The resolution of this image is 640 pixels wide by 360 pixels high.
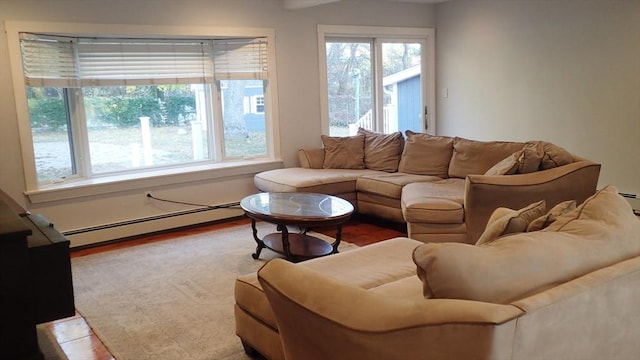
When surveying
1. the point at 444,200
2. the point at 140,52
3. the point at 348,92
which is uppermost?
the point at 140,52

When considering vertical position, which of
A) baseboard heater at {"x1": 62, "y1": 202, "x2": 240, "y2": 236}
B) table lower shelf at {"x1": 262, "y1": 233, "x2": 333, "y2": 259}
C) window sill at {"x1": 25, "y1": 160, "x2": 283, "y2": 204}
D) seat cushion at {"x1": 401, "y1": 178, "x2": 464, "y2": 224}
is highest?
window sill at {"x1": 25, "y1": 160, "x2": 283, "y2": 204}

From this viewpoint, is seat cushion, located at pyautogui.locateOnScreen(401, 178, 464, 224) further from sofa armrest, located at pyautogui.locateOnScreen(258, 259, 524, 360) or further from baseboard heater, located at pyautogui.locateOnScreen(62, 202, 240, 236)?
sofa armrest, located at pyautogui.locateOnScreen(258, 259, 524, 360)

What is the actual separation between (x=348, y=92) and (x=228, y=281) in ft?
10.9

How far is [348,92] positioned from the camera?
6430mm

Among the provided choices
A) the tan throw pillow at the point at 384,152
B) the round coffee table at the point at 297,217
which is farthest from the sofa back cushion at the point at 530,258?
the tan throw pillow at the point at 384,152

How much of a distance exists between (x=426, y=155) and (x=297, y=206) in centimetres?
176

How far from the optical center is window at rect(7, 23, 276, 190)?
4.60m

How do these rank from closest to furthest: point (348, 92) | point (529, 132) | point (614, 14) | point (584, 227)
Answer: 1. point (584, 227)
2. point (614, 14)
3. point (529, 132)
4. point (348, 92)

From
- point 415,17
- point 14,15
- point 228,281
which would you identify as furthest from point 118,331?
point 415,17

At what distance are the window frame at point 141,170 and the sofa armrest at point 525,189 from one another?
2.57m

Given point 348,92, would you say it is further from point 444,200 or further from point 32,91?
point 32,91

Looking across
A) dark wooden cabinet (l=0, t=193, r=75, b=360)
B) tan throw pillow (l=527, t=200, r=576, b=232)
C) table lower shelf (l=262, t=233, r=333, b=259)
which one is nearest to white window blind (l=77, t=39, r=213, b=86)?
table lower shelf (l=262, t=233, r=333, b=259)

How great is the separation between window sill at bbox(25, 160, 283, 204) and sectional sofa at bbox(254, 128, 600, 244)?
0.26 metres

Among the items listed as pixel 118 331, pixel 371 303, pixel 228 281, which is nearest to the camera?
pixel 371 303
